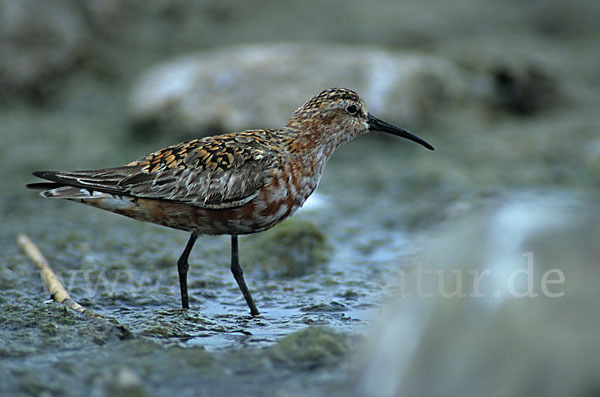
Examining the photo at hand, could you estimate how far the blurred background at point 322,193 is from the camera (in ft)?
11.5

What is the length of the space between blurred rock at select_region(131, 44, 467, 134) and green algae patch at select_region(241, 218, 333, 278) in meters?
2.76

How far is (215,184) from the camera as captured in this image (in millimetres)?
5332

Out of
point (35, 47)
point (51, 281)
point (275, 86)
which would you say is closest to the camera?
point (51, 281)

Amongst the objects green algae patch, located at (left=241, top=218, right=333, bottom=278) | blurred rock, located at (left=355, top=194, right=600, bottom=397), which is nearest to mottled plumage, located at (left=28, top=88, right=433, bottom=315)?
green algae patch, located at (left=241, top=218, right=333, bottom=278)

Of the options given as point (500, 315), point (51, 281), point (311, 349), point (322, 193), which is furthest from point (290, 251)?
point (500, 315)

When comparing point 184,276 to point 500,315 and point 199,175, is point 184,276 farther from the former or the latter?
point 500,315

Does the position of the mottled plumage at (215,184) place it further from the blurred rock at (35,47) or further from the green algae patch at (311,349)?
the blurred rock at (35,47)

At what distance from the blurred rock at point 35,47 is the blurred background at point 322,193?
0.03 m

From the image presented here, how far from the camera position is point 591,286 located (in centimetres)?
332

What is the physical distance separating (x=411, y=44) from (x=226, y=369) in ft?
29.1

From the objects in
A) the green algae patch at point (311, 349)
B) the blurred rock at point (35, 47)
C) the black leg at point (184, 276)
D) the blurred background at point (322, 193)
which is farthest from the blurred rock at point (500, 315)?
the blurred rock at point (35, 47)

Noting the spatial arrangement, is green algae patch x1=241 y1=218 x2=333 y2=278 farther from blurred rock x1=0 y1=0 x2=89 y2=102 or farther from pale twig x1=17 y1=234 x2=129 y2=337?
blurred rock x1=0 y1=0 x2=89 y2=102

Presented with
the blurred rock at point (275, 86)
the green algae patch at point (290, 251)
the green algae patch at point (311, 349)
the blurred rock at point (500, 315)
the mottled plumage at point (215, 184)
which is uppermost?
the blurred rock at point (275, 86)

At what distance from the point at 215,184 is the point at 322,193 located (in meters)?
3.05
